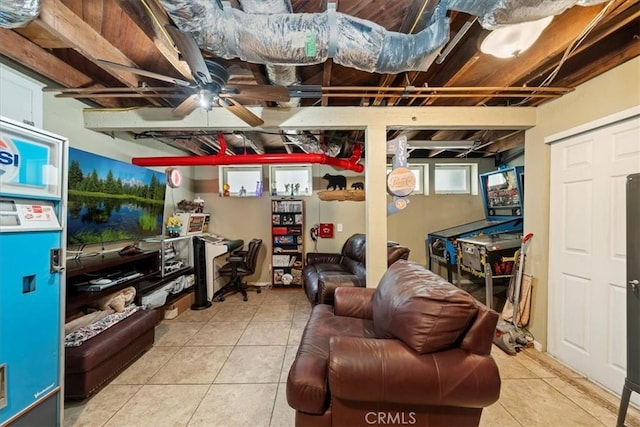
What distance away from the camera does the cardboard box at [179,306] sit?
3436 millimetres

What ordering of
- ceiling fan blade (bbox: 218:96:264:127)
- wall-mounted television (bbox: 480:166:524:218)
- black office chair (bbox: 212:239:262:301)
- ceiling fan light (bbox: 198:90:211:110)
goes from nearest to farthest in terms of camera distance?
1. ceiling fan light (bbox: 198:90:211:110)
2. ceiling fan blade (bbox: 218:96:264:127)
3. wall-mounted television (bbox: 480:166:524:218)
4. black office chair (bbox: 212:239:262:301)

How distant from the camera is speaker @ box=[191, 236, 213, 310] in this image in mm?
3850

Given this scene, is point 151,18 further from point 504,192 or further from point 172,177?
point 504,192

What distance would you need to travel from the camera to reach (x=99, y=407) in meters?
1.88

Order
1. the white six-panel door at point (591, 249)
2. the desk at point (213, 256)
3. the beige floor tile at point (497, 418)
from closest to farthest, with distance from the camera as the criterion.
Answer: the beige floor tile at point (497, 418)
the white six-panel door at point (591, 249)
the desk at point (213, 256)

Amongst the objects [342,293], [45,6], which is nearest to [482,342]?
[342,293]

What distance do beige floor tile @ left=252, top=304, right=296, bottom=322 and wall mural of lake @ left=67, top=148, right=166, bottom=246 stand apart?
179 cm

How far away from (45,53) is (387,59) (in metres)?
2.54

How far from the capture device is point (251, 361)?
2.43 meters

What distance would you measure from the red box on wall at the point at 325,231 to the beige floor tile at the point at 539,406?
10.7 ft

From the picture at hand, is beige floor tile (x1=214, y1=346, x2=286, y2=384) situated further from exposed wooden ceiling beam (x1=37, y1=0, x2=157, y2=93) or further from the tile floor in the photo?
exposed wooden ceiling beam (x1=37, y1=0, x2=157, y2=93)

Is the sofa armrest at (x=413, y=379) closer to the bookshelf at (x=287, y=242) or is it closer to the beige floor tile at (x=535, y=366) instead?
the beige floor tile at (x=535, y=366)

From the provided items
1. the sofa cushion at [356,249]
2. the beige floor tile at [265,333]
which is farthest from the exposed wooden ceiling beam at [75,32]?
the sofa cushion at [356,249]

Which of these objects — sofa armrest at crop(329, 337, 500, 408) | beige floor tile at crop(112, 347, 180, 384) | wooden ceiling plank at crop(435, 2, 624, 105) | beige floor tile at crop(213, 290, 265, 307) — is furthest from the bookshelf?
sofa armrest at crop(329, 337, 500, 408)
